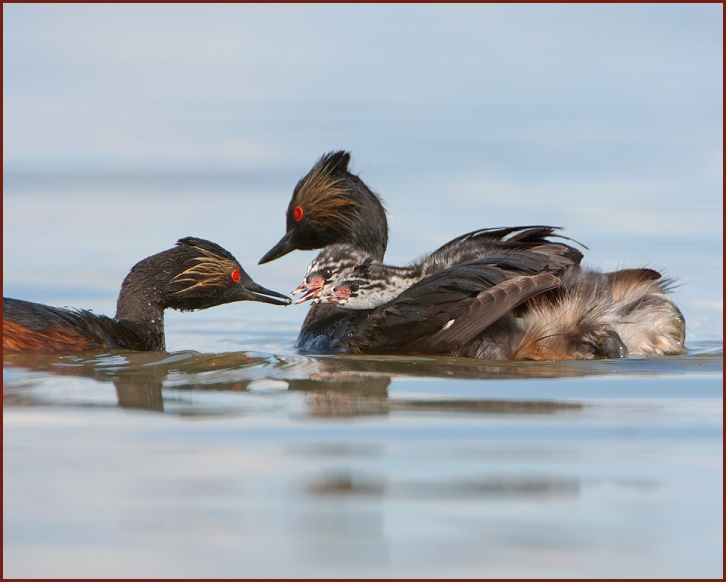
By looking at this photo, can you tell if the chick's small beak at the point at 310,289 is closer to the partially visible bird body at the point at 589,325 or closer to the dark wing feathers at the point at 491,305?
the dark wing feathers at the point at 491,305

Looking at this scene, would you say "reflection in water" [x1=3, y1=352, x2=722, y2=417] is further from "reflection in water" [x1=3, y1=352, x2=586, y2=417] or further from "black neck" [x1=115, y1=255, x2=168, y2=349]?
"black neck" [x1=115, y1=255, x2=168, y2=349]

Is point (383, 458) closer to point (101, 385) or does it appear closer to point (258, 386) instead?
point (258, 386)

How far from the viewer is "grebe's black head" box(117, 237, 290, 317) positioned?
6.83 meters

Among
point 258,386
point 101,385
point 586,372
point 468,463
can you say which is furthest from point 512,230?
point 468,463

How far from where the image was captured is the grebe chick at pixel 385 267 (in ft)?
21.8

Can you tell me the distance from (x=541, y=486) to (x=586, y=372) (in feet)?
7.23

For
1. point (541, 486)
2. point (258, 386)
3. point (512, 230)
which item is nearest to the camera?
point (541, 486)

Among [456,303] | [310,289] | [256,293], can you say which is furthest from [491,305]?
[256,293]

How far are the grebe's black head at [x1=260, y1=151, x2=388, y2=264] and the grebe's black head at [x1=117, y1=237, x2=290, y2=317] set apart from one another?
1.25m

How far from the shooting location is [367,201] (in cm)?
812

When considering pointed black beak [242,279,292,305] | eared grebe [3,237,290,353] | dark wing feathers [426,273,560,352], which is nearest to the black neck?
eared grebe [3,237,290,353]

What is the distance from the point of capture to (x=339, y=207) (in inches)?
319

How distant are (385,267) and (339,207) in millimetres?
1370

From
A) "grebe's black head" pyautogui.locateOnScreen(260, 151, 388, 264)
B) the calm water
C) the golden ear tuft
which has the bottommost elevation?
the calm water
